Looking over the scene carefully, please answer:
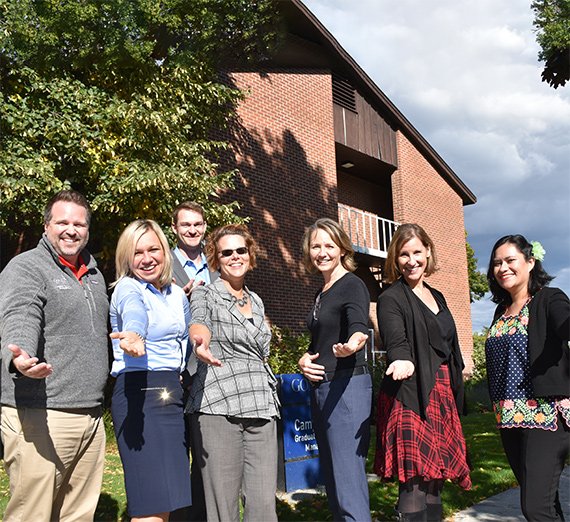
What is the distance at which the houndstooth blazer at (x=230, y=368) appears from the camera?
2.84 meters

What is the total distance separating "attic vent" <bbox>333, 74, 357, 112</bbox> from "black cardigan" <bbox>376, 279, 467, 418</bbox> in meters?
13.5

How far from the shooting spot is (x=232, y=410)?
9.27ft

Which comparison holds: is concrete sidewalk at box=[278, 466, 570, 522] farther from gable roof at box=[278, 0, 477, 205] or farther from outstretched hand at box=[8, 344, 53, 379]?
gable roof at box=[278, 0, 477, 205]

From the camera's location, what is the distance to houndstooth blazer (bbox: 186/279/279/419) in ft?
9.33

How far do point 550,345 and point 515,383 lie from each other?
0.31m

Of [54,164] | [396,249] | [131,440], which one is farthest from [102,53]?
[131,440]

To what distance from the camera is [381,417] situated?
329cm

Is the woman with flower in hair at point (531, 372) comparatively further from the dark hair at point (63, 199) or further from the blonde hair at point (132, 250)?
the dark hair at point (63, 199)

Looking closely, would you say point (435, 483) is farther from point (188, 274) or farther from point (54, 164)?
point (54, 164)

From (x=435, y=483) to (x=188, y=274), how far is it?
207 cm

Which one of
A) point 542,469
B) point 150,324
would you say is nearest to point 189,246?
point 150,324


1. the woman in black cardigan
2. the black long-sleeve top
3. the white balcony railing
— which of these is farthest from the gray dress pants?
the white balcony railing

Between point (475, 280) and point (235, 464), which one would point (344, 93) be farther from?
point (475, 280)

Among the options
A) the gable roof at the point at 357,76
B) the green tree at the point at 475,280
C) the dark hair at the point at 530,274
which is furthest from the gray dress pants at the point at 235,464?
the green tree at the point at 475,280
